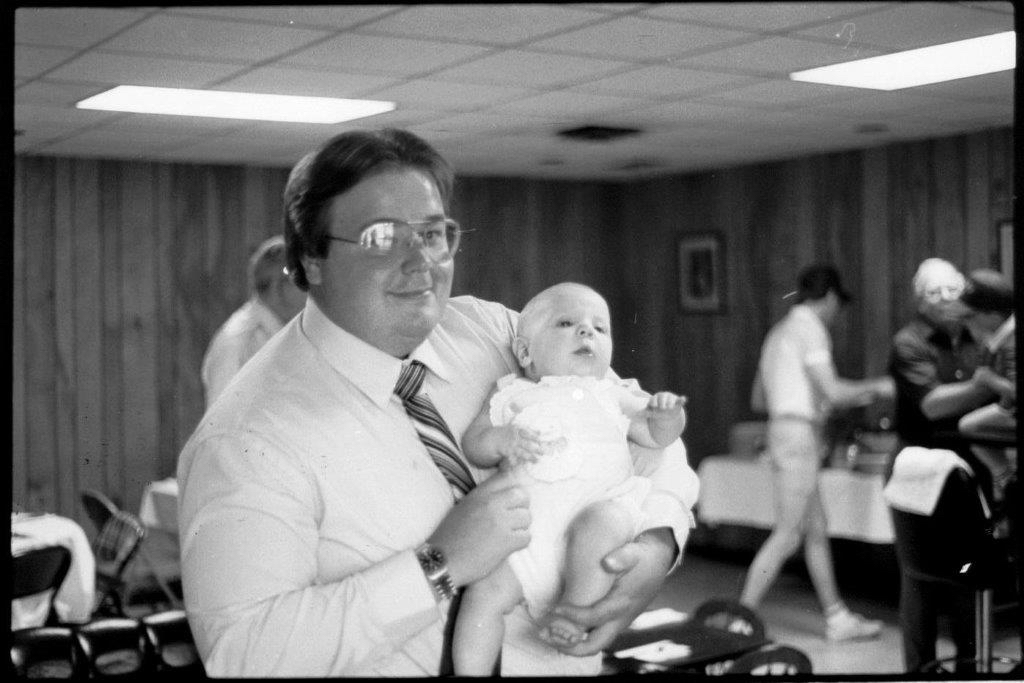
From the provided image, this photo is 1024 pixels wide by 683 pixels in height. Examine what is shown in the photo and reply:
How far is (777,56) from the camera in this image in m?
1.54

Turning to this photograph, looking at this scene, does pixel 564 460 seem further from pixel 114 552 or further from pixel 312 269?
pixel 114 552

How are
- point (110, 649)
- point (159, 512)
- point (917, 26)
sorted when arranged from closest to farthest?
1. point (917, 26)
2. point (110, 649)
3. point (159, 512)

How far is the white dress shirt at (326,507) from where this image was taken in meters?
1.13

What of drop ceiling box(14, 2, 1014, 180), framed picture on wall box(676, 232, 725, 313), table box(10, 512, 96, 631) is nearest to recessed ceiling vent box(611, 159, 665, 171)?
drop ceiling box(14, 2, 1014, 180)

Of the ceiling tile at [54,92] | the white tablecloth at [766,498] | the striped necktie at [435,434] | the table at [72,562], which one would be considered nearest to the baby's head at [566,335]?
the striped necktie at [435,434]

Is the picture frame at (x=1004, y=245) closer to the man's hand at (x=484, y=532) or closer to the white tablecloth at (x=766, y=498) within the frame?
the white tablecloth at (x=766, y=498)

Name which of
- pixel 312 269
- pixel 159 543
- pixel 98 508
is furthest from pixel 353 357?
pixel 159 543

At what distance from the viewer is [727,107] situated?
1643 mm

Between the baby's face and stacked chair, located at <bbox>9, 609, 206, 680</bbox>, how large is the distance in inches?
51.9

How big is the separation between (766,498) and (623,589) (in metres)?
2.47

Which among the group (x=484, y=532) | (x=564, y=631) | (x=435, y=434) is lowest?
(x=564, y=631)

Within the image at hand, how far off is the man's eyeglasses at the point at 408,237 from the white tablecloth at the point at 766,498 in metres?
1.30

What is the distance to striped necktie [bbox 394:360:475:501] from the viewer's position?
4.07ft

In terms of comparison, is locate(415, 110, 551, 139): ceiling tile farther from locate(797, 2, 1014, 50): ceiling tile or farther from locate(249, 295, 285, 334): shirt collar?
locate(797, 2, 1014, 50): ceiling tile
